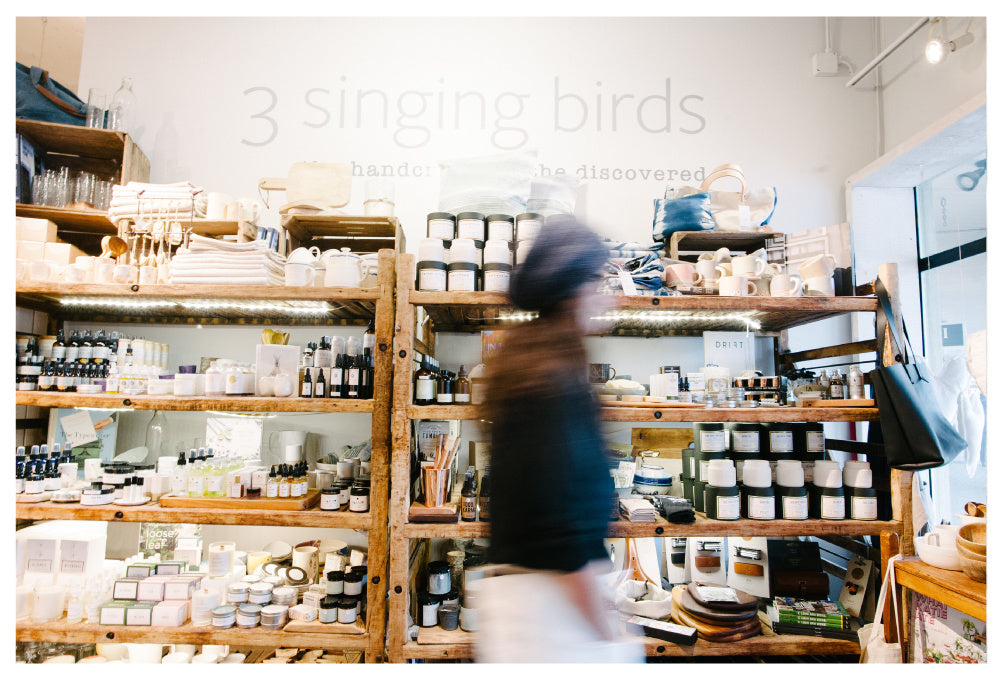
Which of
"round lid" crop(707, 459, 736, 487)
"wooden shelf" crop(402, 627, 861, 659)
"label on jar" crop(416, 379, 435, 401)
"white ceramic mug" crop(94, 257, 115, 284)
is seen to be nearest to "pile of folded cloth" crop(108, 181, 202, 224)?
"white ceramic mug" crop(94, 257, 115, 284)

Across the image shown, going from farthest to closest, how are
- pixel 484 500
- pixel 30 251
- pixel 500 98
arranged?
pixel 500 98, pixel 30 251, pixel 484 500

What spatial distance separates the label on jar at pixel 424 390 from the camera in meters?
2.22

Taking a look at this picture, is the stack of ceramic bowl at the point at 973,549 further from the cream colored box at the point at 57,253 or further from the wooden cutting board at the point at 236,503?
the cream colored box at the point at 57,253

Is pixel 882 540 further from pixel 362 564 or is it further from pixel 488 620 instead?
pixel 362 564

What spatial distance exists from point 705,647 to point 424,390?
1.55m

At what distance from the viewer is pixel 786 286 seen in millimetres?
2307

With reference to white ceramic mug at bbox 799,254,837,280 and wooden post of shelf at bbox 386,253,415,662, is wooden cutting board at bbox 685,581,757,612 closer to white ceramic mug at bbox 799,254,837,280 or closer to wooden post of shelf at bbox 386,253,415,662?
wooden post of shelf at bbox 386,253,415,662

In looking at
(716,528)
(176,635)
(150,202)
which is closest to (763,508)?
(716,528)

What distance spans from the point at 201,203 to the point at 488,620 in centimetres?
240

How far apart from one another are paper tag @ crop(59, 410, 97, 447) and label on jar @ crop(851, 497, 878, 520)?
374 centimetres

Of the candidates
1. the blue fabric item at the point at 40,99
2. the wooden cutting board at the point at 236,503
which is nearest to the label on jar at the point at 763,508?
the wooden cutting board at the point at 236,503

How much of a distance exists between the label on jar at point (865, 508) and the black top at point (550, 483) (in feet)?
5.14

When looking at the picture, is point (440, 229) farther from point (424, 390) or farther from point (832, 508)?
point (832, 508)

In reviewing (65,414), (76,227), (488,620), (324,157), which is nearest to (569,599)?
(488,620)
